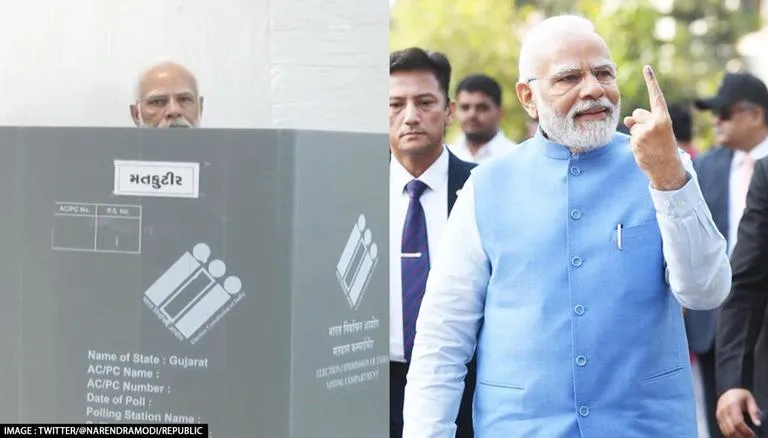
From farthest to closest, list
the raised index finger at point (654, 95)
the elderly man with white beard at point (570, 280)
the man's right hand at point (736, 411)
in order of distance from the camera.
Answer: the man's right hand at point (736, 411) → the elderly man with white beard at point (570, 280) → the raised index finger at point (654, 95)

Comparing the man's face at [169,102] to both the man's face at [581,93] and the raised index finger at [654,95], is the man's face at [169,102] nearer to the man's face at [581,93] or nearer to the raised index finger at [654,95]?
the raised index finger at [654,95]

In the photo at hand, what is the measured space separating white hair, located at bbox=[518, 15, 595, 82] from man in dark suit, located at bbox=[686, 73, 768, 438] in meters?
4.26

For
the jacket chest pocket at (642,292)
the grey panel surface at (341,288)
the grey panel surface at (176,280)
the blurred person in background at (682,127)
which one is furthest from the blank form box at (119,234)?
the blurred person in background at (682,127)

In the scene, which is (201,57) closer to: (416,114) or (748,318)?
(416,114)

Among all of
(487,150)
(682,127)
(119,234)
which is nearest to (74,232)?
(119,234)

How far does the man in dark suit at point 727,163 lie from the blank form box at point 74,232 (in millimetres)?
5876

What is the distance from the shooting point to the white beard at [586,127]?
13.9 ft

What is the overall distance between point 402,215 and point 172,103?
9.10 ft

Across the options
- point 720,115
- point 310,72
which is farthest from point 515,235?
point 720,115

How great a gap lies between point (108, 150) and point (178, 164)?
0.54 ft

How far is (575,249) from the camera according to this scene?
414cm

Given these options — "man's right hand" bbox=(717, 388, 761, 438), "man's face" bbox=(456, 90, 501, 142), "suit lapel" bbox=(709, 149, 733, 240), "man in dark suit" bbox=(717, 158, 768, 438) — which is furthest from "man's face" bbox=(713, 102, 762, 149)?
"man's right hand" bbox=(717, 388, 761, 438)

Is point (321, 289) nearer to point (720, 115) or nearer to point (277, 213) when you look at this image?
point (277, 213)

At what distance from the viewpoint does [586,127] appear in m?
4.24
